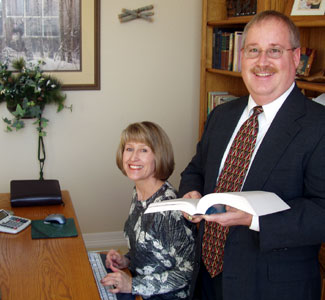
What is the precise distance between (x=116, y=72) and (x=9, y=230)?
73.5 inches

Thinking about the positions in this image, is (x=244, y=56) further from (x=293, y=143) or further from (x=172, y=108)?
(x=172, y=108)

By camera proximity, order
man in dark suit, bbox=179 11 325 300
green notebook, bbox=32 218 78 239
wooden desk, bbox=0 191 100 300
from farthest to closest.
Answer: green notebook, bbox=32 218 78 239, wooden desk, bbox=0 191 100 300, man in dark suit, bbox=179 11 325 300

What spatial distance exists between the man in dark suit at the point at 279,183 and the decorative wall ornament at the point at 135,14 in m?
1.97

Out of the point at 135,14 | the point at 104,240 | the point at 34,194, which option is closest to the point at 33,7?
the point at 135,14

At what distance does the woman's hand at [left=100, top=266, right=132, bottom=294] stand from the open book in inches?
18.0

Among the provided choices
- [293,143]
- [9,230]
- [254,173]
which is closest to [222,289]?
[254,173]

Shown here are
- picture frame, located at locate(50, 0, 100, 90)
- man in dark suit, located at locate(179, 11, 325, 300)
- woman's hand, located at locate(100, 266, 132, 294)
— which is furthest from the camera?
picture frame, located at locate(50, 0, 100, 90)

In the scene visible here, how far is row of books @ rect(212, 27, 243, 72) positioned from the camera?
11.0 feet

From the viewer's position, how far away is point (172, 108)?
394 cm

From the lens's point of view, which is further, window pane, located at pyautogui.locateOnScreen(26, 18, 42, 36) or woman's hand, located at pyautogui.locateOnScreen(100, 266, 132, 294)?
window pane, located at pyautogui.locateOnScreen(26, 18, 42, 36)

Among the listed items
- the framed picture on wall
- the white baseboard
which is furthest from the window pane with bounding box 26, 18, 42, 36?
the white baseboard

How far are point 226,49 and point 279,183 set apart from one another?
2015mm

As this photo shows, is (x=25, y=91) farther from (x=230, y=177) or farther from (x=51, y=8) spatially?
(x=230, y=177)

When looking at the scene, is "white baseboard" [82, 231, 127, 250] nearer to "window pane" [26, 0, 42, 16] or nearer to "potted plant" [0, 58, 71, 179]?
"potted plant" [0, 58, 71, 179]
